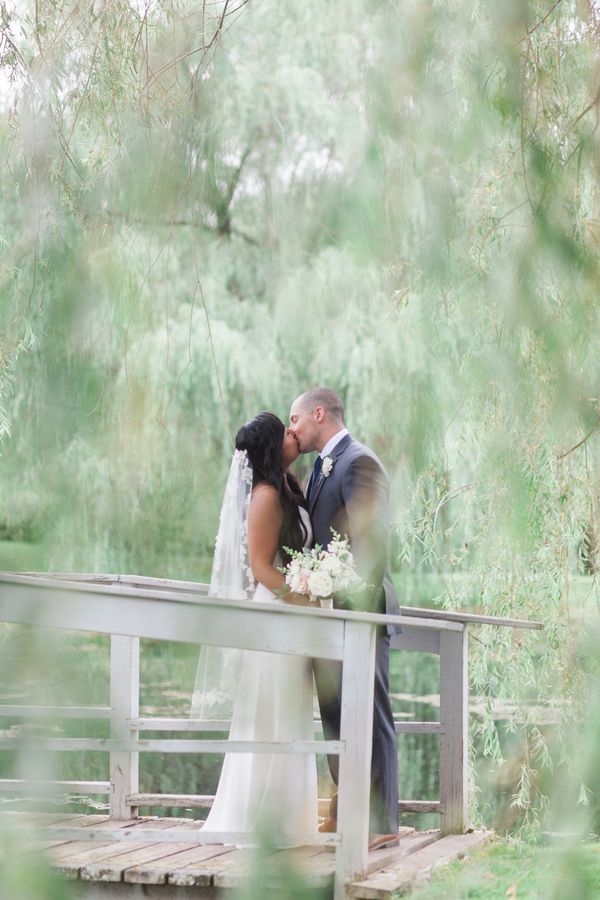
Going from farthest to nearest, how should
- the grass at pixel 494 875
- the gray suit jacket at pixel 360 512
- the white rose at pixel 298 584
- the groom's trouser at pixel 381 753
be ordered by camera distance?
the groom's trouser at pixel 381 753
the white rose at pixel 298 584
the grass at pixel 494 875
the gray suit jacket at pixel 360 512

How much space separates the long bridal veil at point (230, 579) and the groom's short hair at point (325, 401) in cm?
23

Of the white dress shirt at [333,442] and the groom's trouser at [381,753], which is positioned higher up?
the white dress shirt at [333,442]

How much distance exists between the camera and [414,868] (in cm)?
287

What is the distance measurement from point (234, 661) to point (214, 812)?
387 millimetres

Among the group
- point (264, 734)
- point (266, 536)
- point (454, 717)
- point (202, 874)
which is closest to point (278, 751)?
point (202, 874)

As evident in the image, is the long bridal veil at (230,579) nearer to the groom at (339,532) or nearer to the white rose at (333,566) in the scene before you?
the groom at (339,532)

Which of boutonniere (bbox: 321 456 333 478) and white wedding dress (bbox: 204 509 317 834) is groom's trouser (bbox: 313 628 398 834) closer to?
white wedding dress (bbox: 204 509 317 834)

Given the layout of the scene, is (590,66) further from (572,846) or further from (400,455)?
(572,846)

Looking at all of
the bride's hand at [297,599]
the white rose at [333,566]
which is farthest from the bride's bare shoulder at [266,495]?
the white rose at [333,566]

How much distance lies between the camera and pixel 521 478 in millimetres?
1132

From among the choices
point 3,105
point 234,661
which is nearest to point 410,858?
point 234,661

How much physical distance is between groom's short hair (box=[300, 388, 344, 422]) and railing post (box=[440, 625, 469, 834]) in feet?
2.38

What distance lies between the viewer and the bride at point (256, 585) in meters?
3.08

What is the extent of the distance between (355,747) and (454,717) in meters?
0.87
